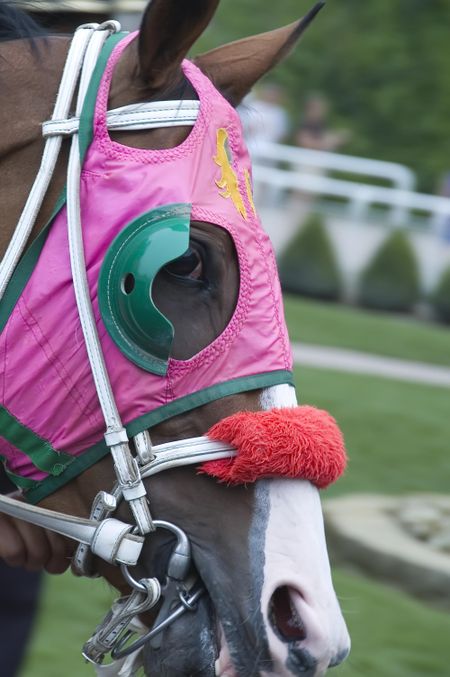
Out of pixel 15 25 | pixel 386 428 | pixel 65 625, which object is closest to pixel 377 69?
pixel 386 428

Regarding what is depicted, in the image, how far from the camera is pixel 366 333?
12.7 m

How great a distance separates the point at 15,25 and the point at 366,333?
10.2m

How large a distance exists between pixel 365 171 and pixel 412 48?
31.0 ft

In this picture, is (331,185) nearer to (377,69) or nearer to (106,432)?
(377,69)

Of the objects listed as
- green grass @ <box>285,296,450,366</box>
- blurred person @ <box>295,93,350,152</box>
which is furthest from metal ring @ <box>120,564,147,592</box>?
blurred person @ <box>295,93,350,152</box>

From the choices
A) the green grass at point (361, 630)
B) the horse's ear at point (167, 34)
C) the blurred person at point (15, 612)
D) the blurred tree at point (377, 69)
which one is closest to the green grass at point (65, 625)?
the green grass at point (361, 630)

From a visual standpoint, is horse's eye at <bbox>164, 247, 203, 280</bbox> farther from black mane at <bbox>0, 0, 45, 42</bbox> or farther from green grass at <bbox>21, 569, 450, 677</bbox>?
green grass at <bbox>21, 569, 450, 677</bbox>

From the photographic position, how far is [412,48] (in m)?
25.0

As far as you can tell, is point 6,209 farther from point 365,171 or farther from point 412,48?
point 412,48

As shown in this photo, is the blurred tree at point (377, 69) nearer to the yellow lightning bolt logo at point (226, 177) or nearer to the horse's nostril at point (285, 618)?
the yellow lightning bolt logo at point (226, 177)

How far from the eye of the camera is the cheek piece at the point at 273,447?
7.57 feet

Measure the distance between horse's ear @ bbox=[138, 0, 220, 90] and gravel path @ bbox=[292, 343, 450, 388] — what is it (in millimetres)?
7737

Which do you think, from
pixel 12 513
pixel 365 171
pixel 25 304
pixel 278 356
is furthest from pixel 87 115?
pixel 365 171

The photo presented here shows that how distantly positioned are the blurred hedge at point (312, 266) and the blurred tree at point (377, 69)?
8.70 m
